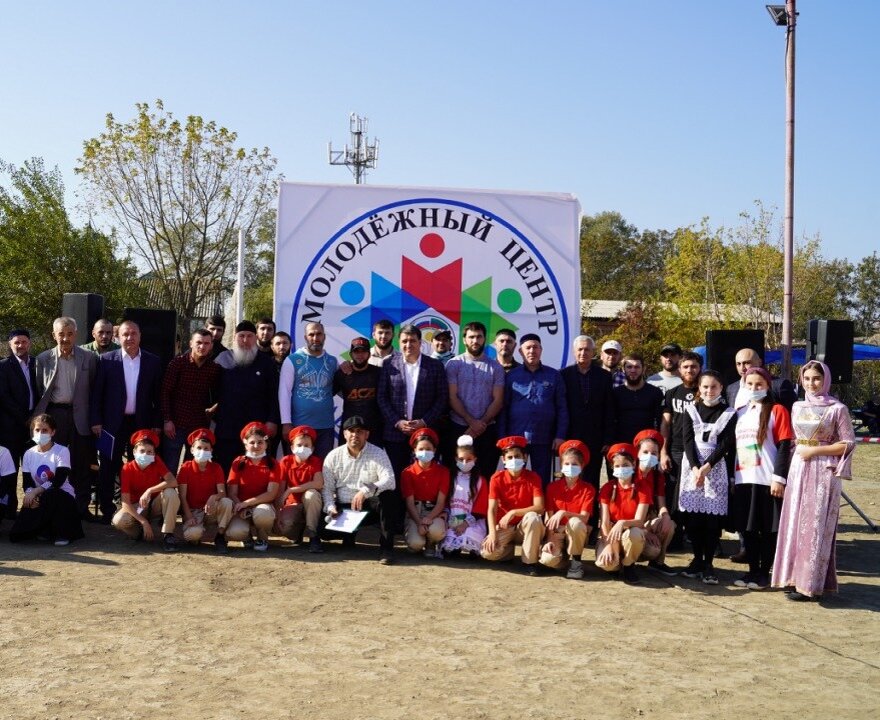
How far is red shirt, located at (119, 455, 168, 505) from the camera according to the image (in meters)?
6.81

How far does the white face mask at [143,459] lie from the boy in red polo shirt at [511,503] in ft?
7.80

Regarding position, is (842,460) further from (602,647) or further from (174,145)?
(174,145)

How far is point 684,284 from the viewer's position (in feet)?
87.1

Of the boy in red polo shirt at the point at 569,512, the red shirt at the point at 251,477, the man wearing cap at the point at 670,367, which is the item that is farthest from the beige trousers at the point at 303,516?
the man wearing cap at the point at 670,367

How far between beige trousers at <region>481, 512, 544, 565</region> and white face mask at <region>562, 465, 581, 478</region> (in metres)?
0.33

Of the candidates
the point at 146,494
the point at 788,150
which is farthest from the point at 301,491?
the point at 788,150

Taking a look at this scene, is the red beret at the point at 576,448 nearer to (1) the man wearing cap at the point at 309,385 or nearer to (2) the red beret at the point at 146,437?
(1) the man wearing cap at the point at 309,385

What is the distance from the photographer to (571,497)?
6395 mm

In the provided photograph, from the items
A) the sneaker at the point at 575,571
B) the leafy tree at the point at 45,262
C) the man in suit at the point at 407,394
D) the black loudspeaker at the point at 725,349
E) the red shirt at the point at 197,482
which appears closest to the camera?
the sneaker at the point at 575,571

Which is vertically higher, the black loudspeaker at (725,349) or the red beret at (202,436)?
the black loudspeaker at (725,349)

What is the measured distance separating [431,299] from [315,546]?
2.41m

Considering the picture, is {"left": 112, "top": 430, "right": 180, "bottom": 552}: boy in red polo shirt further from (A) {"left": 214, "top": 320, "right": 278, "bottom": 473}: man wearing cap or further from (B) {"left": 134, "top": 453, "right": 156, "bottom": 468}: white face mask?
(A) {"left": 214, "top": 320, "right": 278, "bottom": 473}: man wearing cap

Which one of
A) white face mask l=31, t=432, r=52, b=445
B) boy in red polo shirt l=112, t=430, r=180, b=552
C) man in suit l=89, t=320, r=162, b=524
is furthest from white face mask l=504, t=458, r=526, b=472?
white face mask l=31, t=432, r=52, b=445

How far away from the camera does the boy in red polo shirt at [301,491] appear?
6.78 m
